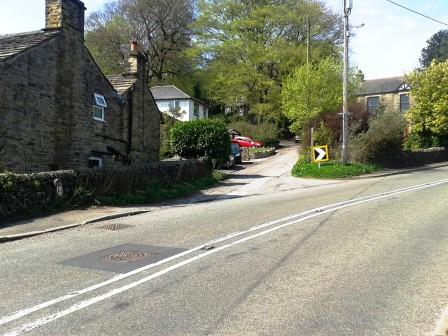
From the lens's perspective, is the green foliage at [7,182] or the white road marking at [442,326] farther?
the green foliage at [7,182]

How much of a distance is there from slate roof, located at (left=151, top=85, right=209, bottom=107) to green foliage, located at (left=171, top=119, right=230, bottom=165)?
115ft

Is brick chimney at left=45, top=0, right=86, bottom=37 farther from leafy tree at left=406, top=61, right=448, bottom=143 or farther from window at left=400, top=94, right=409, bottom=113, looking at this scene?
window at left=400, top=94, right=409, bottom=113

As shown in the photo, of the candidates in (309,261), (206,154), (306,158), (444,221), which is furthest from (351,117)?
(309,261)

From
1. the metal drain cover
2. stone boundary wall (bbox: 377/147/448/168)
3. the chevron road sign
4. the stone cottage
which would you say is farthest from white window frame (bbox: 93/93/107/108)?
stone boundary wall (bbox: 377/147/448/168)

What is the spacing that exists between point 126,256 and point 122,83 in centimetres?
1720

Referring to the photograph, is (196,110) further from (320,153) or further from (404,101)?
(320,153)

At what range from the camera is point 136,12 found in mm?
66125

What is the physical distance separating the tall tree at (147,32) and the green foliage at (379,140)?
39985 mm

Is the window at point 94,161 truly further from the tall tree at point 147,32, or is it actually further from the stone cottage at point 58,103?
the tall tree at point 147,32

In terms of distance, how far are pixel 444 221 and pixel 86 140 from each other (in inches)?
540

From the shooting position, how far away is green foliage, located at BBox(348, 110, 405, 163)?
30.1m

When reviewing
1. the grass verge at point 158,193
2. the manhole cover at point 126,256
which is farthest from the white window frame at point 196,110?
the manhole cover at point 126,256

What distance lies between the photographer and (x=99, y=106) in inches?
838

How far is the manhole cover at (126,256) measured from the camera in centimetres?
848
